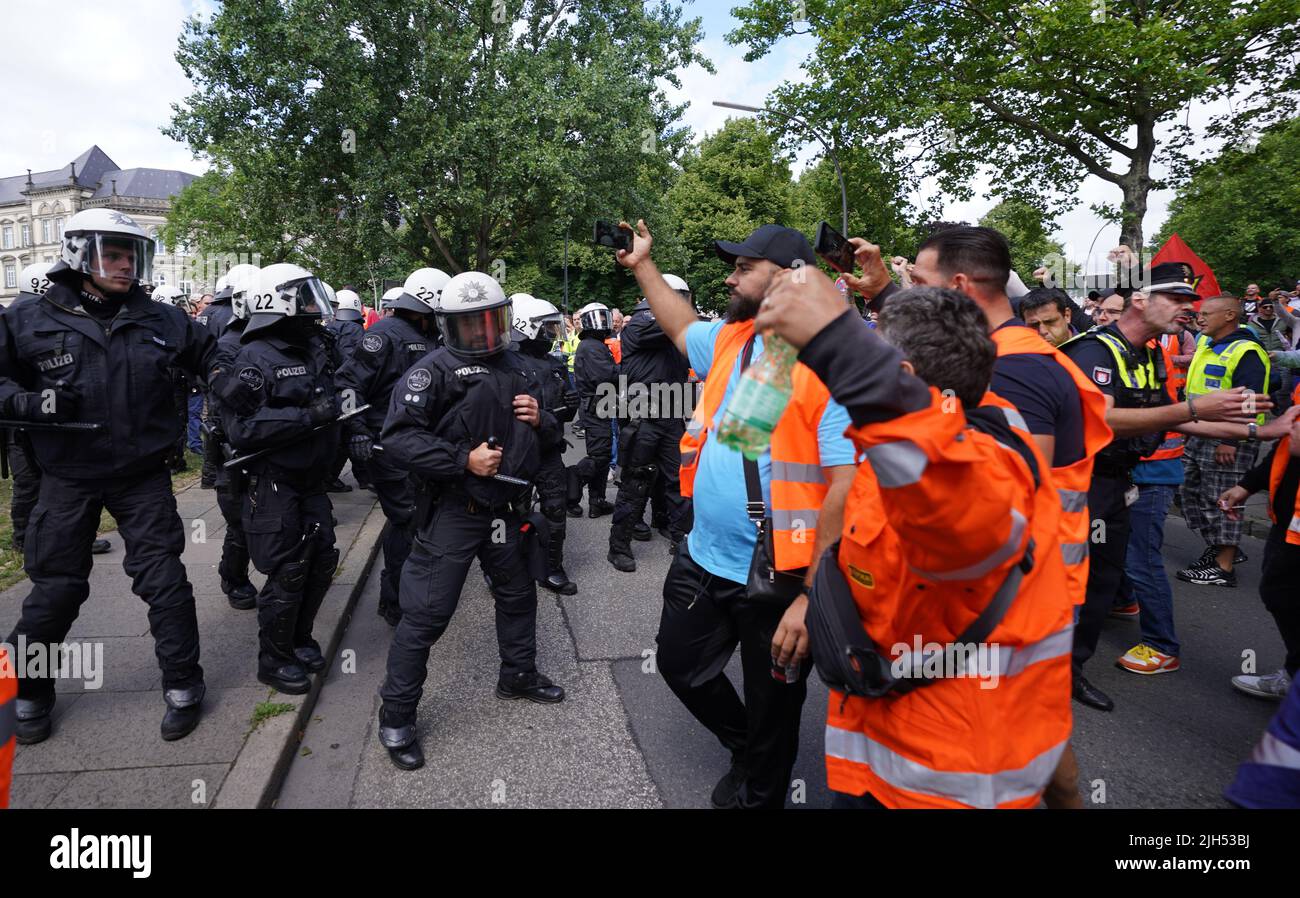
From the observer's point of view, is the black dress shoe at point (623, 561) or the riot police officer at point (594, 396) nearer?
the black dress shoe at point (623, 561)

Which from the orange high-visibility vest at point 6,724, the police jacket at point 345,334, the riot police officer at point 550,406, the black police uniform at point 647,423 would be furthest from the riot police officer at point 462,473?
the police jacket at point 345,334

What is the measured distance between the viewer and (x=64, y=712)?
3.44 m

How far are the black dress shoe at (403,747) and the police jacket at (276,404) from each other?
1.45 metres

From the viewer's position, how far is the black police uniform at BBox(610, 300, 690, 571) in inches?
242

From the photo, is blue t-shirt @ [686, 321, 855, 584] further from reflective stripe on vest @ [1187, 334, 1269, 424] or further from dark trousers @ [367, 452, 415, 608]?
reflective stripe on vest @ [1187, 334, 1269, 424]

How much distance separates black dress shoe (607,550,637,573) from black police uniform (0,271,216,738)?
126 inches

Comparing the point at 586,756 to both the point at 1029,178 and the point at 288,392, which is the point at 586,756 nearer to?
the point at 288,392

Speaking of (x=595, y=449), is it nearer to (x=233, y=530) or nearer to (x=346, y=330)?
(x=346, y=330)

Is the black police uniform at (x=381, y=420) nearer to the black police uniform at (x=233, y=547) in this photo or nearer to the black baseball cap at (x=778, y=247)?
the black police uniform at (x=233, y=547)

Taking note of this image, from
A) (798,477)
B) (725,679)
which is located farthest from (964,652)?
(725,679)

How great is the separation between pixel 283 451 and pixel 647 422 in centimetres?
302

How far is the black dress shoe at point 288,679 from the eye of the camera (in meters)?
3.70
